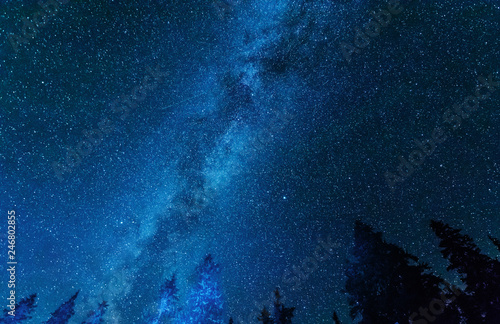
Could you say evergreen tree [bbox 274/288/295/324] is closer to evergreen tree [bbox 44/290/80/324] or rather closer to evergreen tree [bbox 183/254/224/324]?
evergreen tree [bbox 183/254/224/324]

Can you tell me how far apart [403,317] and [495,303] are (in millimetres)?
3882

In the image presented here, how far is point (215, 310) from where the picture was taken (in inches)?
838

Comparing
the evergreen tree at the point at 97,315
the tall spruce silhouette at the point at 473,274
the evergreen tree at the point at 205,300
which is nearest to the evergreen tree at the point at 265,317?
the evergreen tree at the point at 205,300

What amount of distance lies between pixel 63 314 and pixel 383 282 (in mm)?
25132

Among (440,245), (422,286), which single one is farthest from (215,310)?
(440,245)

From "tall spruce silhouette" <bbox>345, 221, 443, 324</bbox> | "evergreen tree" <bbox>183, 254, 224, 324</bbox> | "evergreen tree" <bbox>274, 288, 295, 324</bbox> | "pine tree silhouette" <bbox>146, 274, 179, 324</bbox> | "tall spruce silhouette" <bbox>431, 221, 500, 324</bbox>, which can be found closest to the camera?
"tall spruce silhouette" <bbox>431, 221, 500, 324</bbox>

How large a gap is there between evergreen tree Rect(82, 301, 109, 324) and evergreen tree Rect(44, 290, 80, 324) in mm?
1979

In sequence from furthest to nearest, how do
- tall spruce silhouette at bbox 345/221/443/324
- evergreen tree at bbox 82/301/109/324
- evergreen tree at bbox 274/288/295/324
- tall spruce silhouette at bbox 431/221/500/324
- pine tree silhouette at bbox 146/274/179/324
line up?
evergreen tree at bbox 82/301/109/324
pine tree silhouette at bbox 146/274/179/324
evergreen tree at bbox 274/288/295/324
tall spruce silhouette at bbox 345/221/443/324
tall spruce silhouette at bbox 431/221/500/324

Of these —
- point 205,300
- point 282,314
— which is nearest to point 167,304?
point 205,300

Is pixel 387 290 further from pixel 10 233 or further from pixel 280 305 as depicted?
pixel 10 233

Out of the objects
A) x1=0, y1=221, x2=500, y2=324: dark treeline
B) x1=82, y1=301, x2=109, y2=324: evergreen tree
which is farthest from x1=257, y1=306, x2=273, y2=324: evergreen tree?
x1=82, y1=301, x2=109, y2=324: evergreen tree

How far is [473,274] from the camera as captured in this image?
13.1m

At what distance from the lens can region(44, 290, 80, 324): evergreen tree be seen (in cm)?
2302

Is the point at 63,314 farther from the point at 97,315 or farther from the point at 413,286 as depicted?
the point at 413,286
